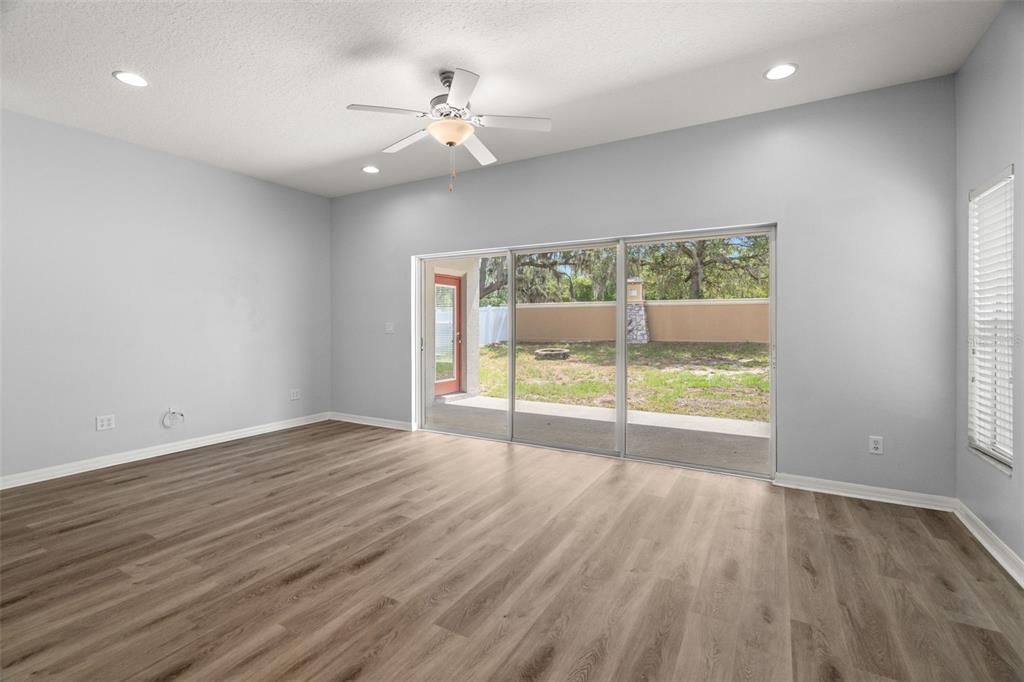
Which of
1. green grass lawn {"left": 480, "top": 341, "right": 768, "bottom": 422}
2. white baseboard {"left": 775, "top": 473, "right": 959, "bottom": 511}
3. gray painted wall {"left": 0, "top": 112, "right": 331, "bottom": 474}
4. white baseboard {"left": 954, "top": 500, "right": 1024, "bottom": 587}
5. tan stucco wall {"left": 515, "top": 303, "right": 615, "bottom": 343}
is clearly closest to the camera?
white baseboard {"left": 954, "top": 500, "right": 1024, "bottom": 587}

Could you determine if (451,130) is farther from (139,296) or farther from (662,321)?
(139,296)

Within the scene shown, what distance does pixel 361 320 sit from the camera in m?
5.85

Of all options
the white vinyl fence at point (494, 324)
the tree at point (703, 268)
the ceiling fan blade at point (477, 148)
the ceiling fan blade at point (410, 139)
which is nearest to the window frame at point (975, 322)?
the tree at point (703, 268)

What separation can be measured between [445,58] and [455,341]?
3.19 metres

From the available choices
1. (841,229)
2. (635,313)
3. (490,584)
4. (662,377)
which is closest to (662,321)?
(635,313)

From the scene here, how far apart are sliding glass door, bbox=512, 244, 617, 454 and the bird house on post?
14 cm

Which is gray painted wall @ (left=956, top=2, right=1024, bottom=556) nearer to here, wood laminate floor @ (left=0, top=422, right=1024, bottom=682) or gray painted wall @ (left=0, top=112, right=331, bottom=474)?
wood laminate floor @ (left=0, top=422, right=1024, bottom=682)

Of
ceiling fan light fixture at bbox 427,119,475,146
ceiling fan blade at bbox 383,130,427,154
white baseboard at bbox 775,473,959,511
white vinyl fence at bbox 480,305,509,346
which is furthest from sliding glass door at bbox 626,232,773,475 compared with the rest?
ceiling fan blade at bbox 383,130,427,154

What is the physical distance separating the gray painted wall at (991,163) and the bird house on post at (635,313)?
210 centimetres

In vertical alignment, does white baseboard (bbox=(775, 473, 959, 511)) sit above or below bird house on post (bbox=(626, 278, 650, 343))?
below

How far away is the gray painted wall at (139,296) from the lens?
364 cm

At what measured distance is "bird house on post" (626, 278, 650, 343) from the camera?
432 cm

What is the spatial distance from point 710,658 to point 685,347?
2.86 meters

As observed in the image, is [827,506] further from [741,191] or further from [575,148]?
[575,148]
